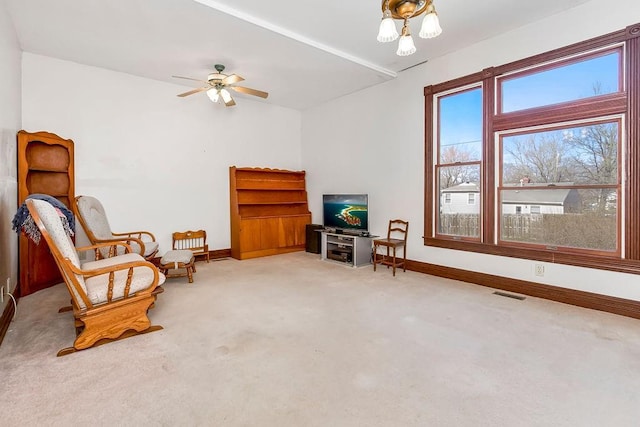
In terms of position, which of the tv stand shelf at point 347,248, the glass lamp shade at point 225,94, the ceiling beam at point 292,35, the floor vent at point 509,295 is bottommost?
the floor vent at point 509,295

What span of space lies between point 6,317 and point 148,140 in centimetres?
306

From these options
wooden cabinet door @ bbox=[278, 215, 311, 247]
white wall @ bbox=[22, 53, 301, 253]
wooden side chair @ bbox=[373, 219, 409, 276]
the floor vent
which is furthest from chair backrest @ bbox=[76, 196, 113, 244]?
the floor vent

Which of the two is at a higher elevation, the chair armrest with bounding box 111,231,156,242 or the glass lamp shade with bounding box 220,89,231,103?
the glass lamp shade with bounding box 220,89,231,103

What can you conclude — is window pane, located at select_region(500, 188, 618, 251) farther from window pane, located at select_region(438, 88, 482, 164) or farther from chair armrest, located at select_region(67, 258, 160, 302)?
chair armrest, located at select_region(67, 258, 160, 302)

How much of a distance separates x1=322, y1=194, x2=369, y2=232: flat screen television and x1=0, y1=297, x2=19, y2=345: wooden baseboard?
423 cm

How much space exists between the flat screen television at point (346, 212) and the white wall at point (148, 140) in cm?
178

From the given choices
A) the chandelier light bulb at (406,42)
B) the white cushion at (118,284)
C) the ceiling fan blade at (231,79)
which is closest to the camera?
the chandelier light bulb at (406,42)

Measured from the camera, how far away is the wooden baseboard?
2.52m

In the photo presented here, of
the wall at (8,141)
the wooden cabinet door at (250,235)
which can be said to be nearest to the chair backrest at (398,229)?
the wooden cabinet door at (250,235)

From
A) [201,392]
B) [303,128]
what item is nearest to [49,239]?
[201,392]

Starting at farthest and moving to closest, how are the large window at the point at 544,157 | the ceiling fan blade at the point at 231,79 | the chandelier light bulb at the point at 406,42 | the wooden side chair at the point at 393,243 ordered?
the wooden side chair at the point at 393,243
the ceiling fan blade at the point at 231,79
the large window at the point at 544,157
the chandelier light bulb at the point at 406,42

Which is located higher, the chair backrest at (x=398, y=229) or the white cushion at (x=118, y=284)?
the chair backrest at (x=398, y=229)

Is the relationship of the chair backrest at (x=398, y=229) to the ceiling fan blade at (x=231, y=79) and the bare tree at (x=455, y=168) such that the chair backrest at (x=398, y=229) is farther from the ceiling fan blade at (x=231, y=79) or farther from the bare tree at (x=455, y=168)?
the ceiling fan blade at (x=231, y=79)

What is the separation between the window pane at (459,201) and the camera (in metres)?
4.03
